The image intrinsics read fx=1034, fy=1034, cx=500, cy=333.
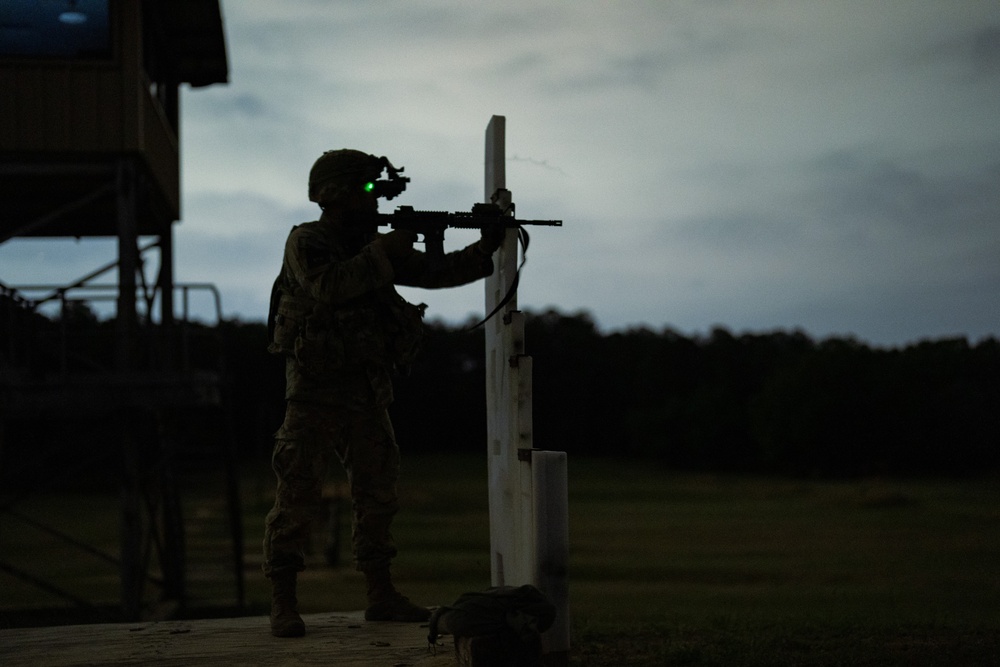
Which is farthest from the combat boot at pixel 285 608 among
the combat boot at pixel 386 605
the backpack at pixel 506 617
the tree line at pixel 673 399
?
the tree line at pixel 673 399

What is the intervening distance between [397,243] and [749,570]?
12.8m

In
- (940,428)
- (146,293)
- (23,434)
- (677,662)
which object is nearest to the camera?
(677,662)

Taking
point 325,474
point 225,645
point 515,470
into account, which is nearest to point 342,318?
point 325,474

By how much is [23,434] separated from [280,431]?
1252cm

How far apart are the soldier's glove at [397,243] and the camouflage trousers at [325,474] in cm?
80

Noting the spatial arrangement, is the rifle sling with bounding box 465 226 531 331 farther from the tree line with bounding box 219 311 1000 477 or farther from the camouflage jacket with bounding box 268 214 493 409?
the tree line with bounding box 219 311 1000 477

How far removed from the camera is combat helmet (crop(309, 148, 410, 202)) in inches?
193

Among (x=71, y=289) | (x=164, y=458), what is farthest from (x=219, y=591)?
(x=71, y=289)

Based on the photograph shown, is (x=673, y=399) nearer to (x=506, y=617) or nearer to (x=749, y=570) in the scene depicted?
(x=749, y=570)

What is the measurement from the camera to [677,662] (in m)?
4.79

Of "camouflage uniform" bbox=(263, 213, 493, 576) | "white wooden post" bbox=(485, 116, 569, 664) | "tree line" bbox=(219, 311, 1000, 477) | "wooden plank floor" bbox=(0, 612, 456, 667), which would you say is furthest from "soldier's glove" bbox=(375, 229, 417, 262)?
"tree line" bbox=(219, 311, 1000, 477)

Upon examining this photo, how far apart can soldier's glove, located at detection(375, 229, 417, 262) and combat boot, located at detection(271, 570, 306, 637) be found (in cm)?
153

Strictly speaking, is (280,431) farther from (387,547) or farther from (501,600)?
(501,600)

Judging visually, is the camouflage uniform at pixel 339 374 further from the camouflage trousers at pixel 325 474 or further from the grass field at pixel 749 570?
the grass field at pixel 749 570
